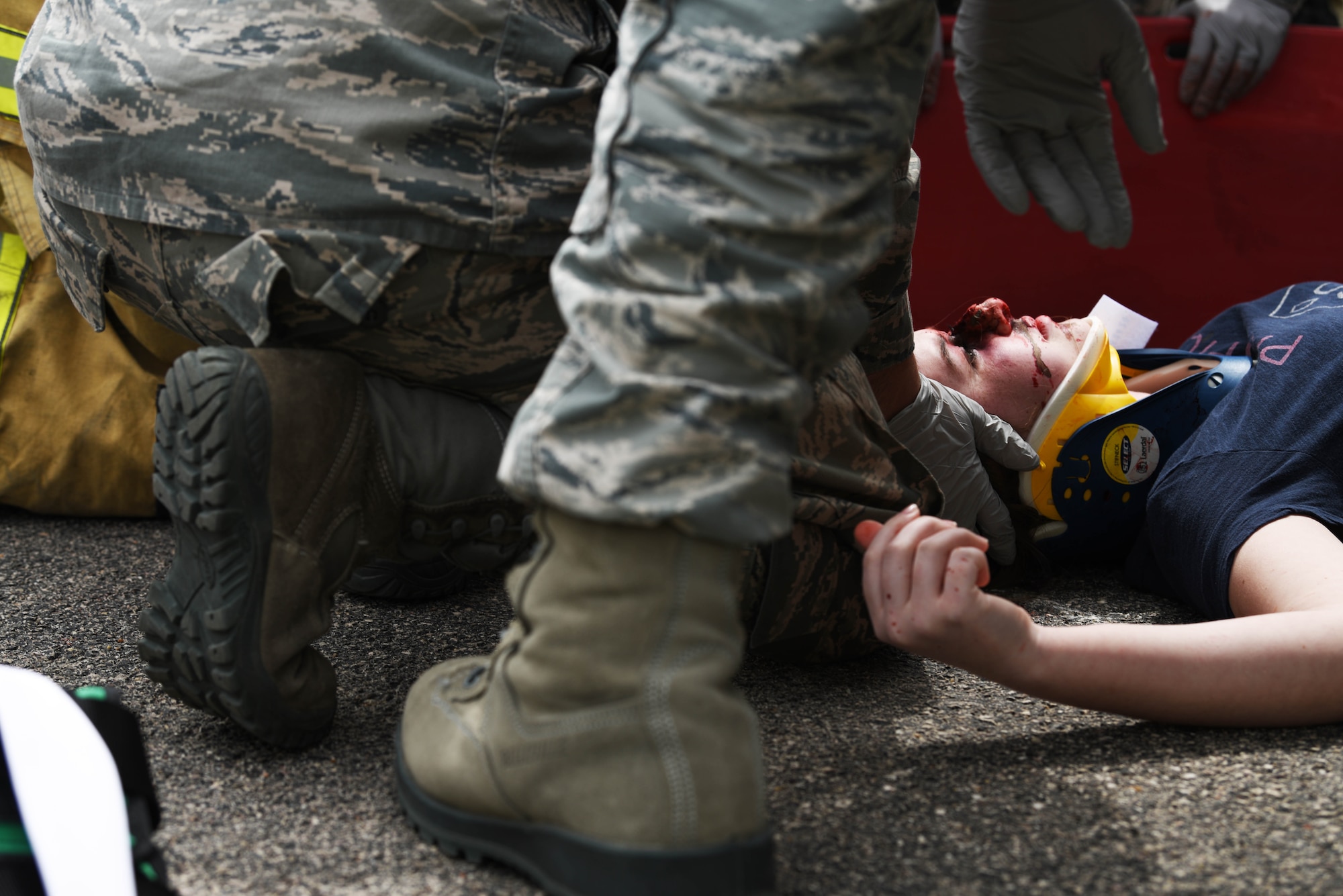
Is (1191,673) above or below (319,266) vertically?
below

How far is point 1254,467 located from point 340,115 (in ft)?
3.48

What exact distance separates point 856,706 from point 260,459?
56 cm

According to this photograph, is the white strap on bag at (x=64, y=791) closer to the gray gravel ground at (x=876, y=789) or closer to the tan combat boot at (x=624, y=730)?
the gray gravel ground at (x=876, y=789)

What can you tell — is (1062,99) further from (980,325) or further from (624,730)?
(624,730)

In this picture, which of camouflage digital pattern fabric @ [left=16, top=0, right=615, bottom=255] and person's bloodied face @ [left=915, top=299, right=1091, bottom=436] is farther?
person's bloodied face @ [left=915, top=299, right=1091, bottom=436]

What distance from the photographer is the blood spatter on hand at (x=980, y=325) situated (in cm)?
150

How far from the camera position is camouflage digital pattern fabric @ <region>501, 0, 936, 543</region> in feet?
1.84

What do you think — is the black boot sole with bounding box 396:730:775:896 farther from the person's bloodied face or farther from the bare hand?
the person's bloodied face

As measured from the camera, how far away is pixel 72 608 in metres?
1.15

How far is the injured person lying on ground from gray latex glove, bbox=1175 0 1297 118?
16.5 inches

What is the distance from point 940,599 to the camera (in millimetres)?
795

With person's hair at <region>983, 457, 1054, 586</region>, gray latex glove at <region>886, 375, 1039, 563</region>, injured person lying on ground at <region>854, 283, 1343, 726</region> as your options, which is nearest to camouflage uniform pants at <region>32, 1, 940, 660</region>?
injured person lying on ground at <region>854, 283, 1343, 726</region>

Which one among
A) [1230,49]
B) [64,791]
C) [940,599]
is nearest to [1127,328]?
[1230,49]

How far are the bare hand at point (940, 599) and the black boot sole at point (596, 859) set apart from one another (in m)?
0.27
